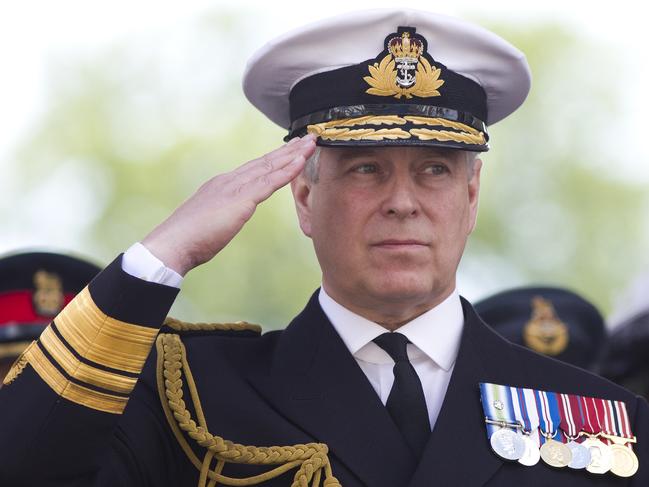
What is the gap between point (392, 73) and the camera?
396 centimetres

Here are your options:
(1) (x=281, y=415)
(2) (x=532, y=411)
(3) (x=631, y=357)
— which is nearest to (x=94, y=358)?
(1) (x=281, y=415)

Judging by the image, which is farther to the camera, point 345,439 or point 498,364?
point 498,364

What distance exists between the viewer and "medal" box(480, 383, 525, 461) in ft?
12.4

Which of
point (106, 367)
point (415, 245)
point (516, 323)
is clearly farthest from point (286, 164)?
point (516, 323)

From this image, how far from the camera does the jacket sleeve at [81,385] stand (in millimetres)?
3426

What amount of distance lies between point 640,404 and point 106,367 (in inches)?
62.1

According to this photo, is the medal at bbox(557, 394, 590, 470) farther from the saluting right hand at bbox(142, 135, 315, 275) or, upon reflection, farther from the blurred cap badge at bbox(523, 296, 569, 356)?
the blurred cap badge at bbox(523, 296, 569, 356)

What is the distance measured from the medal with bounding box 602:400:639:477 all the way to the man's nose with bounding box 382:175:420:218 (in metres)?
0.82

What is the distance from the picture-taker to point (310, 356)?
3986 mm

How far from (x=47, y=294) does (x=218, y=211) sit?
285cm

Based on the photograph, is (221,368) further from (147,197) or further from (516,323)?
(147,197)

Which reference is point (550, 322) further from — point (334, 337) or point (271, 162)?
point (271, 162)

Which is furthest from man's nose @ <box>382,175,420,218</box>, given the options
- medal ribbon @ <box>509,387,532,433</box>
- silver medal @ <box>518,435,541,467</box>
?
silver medal @ <box>518,435,541,467</box>

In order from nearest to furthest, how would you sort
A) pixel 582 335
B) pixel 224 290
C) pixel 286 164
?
1. pixel 286 164
2. pixel 582 335
3. pixel 224 290
